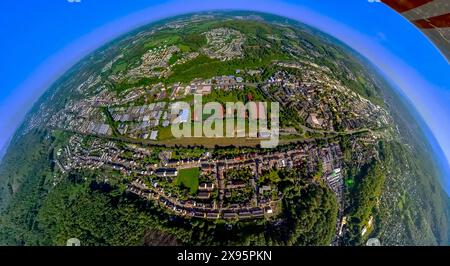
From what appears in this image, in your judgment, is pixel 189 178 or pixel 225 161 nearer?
pixel 189 178

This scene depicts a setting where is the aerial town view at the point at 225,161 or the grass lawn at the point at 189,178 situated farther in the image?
the grass lawn at the point at 189,178

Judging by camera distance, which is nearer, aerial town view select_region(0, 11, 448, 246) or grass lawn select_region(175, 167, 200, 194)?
aerial town view select_region(0, 11, 448, 246)

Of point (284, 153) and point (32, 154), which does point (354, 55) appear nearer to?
point (284, 153)

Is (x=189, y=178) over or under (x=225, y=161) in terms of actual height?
under
